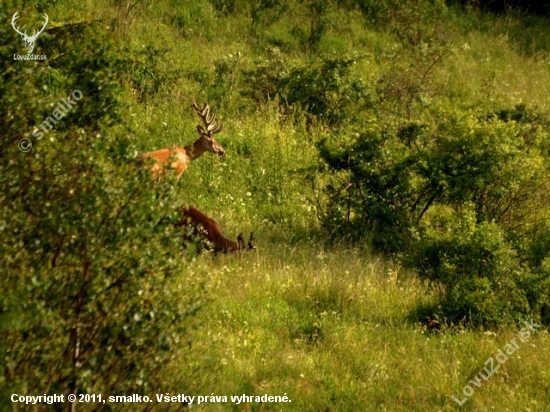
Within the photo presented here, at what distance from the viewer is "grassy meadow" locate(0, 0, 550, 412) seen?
7352 mm

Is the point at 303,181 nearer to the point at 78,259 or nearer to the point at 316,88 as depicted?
the point at 316,88

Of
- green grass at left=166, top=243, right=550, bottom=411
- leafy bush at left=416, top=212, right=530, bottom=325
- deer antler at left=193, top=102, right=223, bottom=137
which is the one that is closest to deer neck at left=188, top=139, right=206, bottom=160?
deer antler at left=193, top=102, right=223, bottom=137

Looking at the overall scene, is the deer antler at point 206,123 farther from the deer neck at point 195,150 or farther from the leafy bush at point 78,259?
the leafy bush at point 78,259

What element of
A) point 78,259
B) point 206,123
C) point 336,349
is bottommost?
point 206,123

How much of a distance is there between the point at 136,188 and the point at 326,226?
7.21 meters

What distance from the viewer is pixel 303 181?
13.9 meters

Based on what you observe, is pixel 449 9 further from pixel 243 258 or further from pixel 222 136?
pixel 243 258

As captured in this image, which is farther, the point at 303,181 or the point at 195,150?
the point at 303,181

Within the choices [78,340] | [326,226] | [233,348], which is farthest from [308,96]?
[78,340]

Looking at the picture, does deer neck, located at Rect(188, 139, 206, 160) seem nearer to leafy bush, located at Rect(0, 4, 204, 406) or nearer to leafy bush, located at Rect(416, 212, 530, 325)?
leafy bush, located at Rect(416, 212, 530, 325)

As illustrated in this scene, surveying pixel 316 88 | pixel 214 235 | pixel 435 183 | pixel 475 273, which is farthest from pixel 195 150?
pixel 475 273

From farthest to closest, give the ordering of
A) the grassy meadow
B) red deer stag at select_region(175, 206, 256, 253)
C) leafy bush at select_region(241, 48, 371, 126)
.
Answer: leafy bush at select_region(241, 48, 371, 126) → red deer stag at select_region(175, 206, 256, 253) → the grassy meadow

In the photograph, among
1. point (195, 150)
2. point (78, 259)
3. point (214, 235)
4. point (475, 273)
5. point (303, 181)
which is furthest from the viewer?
point (303, 181)

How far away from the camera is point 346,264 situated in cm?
1059
